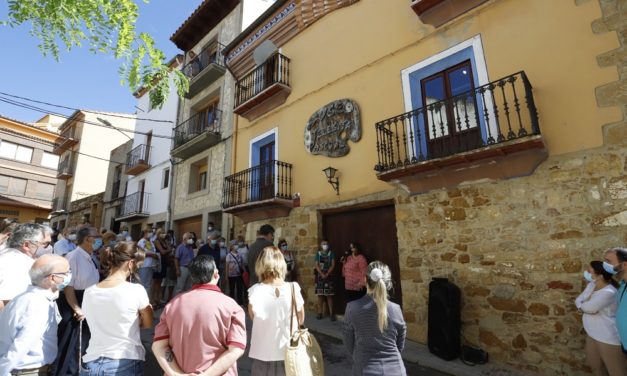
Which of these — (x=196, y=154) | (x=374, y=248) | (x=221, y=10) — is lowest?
(x=374, y=248)

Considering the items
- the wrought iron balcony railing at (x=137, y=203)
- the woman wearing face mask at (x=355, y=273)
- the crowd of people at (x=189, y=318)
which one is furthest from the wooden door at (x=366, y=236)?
the wrought iron balcony railing at (x=137, y=203)

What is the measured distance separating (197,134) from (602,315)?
12.0 m

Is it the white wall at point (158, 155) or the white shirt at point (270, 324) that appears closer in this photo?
the white shirt at point (270, 324)

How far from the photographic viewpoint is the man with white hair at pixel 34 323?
2133 millimetres

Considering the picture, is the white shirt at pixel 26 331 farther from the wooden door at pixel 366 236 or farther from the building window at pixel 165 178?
the building window at pixel 165 178

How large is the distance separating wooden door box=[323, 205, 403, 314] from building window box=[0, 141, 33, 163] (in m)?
28.2

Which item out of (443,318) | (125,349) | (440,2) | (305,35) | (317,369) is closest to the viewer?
(125,349)

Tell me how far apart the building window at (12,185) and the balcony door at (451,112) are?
98.4 ft

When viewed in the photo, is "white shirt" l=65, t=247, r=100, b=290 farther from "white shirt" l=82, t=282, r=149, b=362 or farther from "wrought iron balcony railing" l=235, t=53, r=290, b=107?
"wrought iron balcony railing" l=235, t=53, r=290, b=107

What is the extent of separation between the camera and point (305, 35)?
881 centimetres

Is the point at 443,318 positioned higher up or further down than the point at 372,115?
further down

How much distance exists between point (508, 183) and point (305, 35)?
648 centimetres

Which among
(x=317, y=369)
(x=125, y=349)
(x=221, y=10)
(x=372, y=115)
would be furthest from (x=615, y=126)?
(x=221, y=10)

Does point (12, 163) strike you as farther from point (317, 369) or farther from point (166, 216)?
point (317, 369)
